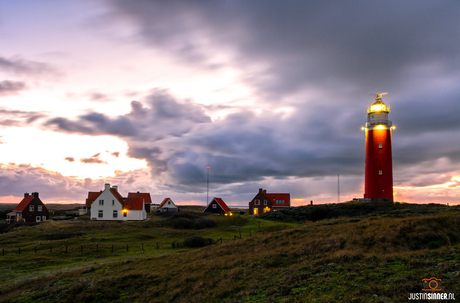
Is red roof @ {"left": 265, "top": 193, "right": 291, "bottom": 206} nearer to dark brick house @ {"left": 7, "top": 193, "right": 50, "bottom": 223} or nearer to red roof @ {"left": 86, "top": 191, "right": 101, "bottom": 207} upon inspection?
red roof @ {"left": 86, "top": 191, "right": 101, "bottom": 207}

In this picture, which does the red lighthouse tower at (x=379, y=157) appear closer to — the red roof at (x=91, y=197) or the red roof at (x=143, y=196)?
the red roof at (x=143, y=196)

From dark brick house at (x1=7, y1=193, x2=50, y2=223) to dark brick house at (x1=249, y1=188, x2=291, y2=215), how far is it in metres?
53.0

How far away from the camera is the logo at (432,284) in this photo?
9.38m

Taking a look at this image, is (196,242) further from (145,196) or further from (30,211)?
(30,211)

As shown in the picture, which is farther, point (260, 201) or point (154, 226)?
point (260, 201)

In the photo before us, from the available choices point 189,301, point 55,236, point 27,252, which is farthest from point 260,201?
point 189,301

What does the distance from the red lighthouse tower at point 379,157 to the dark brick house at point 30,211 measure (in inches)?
2904

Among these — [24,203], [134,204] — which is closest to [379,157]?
[134,204]

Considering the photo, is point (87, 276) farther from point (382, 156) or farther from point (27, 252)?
point (382, 156)

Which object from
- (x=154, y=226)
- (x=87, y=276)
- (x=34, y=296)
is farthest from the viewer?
(x=154, y=226)

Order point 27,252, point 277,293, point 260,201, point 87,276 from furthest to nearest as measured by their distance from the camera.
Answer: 1. point 260,201
2. point 27,252
3. point 87,276
4. point 277,293

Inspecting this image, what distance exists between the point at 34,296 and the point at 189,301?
1036 centimetres

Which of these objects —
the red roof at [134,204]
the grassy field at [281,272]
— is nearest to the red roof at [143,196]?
the red roof at [134,204]

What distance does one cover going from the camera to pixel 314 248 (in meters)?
18.4
